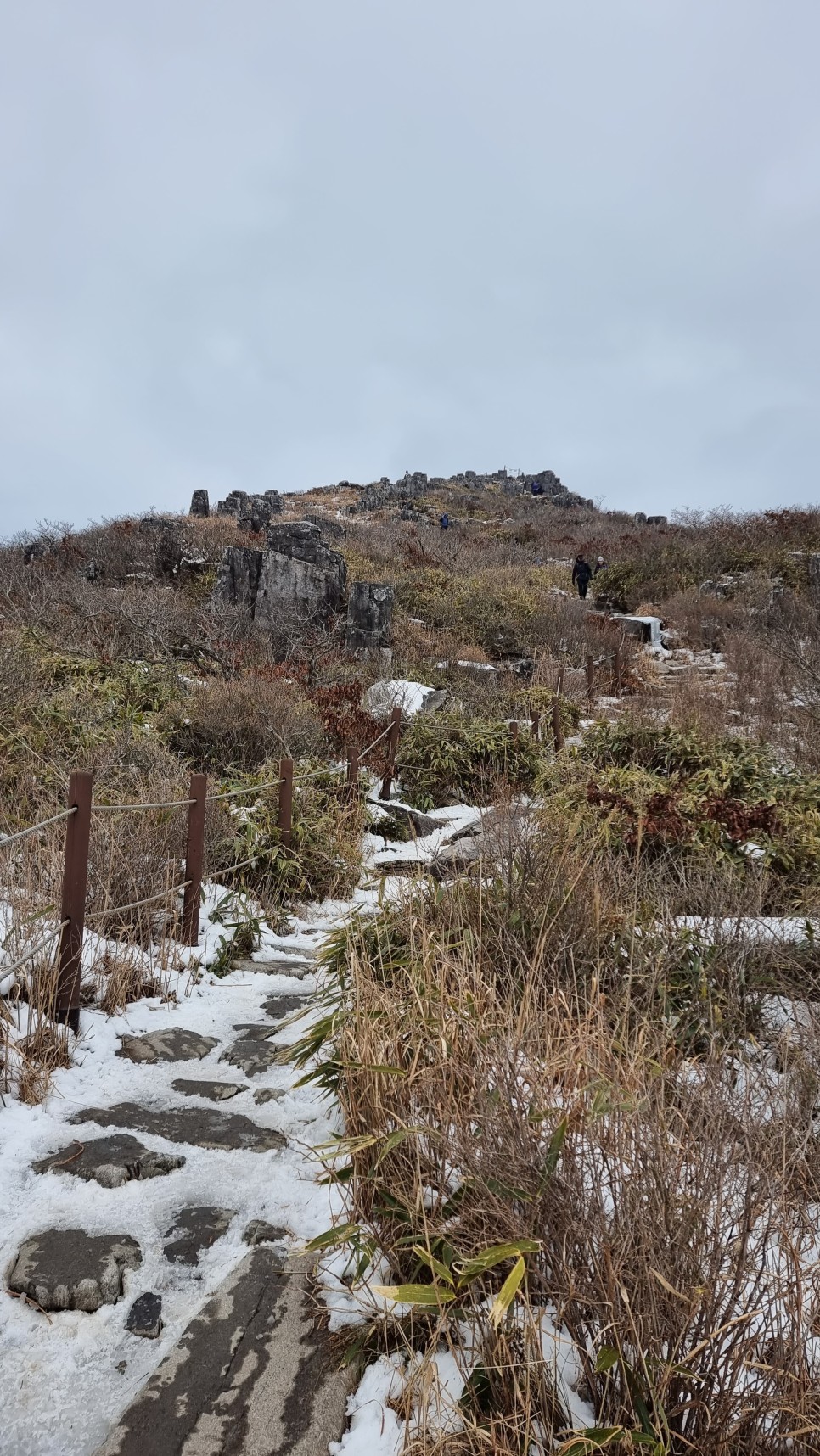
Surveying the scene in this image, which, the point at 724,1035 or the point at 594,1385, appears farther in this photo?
the point at 724,1035

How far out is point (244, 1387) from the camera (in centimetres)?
183

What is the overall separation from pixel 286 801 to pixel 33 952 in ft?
10.3

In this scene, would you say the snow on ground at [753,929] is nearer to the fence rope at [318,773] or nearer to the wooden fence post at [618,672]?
the fence rope at [318,773]

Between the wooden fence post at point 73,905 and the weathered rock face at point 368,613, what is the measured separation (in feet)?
34.1

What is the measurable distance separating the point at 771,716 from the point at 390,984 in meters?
7.63

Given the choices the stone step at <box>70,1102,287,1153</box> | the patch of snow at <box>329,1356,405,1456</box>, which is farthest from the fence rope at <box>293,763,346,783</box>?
the patch of snow at <box>329,1356,405,1456</box>

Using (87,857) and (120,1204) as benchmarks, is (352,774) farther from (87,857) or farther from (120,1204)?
(120,1204)

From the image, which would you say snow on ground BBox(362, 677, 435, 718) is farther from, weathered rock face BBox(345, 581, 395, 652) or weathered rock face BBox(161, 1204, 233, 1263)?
weathered rock face BBox(161, 1204, 233, 1263)

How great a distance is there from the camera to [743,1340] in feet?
4.82

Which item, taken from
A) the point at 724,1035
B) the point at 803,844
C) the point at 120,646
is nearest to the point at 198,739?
the point at 120,646

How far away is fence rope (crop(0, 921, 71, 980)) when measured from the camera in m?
3.06

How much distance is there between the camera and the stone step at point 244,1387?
1696 millimetres

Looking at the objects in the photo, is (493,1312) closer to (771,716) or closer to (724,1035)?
(724,1035)

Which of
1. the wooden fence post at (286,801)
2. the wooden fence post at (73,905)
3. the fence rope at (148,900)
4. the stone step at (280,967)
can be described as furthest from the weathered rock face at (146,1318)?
the wooden fence post at (286,801)
